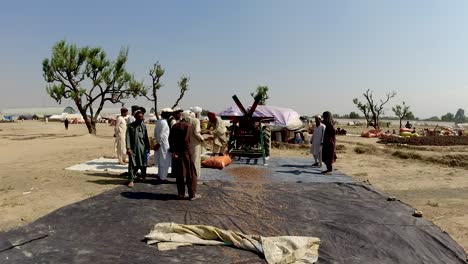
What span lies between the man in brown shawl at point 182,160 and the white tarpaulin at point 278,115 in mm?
14852

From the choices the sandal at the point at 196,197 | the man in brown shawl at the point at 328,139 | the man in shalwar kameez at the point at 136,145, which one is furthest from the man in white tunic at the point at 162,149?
the man in brown shawl at the point at 328,139

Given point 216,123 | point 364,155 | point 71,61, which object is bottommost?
point 364,155

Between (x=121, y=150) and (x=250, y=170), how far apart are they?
140 inches

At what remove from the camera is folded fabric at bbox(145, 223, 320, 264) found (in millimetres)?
3953

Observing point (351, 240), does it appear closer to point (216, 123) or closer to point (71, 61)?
point (216, 123)

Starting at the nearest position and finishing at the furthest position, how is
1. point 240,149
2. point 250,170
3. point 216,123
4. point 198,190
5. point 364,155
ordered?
point 198,190
point 250,170
point 216,123
point 240,149
point 364,155

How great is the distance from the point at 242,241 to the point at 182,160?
264 centimetres

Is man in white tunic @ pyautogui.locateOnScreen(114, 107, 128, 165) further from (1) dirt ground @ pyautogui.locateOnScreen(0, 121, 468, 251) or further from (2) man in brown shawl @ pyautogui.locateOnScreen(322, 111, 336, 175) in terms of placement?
(2) man in brown shawl @ pyautogui.locateOnScreen(322, 111, 336, 175)

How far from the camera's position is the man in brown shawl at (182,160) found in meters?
6.54

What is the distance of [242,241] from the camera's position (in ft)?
14.0

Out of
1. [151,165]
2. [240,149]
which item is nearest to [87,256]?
[151,165]

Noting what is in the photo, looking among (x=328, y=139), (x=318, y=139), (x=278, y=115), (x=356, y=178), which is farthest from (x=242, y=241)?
(x=278, y=115)

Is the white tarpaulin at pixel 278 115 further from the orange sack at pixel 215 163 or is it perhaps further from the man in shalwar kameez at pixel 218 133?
the orange sack at pixel 215 163

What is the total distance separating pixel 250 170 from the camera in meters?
10.0
